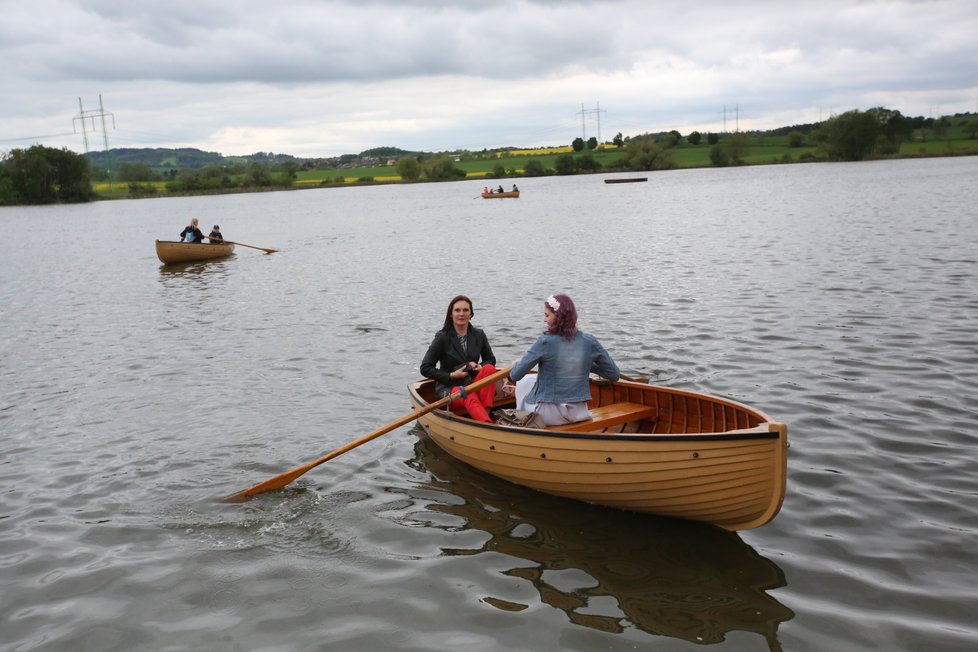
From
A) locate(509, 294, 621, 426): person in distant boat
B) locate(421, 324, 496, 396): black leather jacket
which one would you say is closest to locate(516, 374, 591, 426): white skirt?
locate(509, 294, 621, 426): person in distant boat

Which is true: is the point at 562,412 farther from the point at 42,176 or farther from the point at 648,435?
the point at 42,176

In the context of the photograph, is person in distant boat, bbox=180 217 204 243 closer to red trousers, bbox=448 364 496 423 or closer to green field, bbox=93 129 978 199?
red trousers, bbox=448 364 496 423

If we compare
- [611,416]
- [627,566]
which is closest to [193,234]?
[611,416]

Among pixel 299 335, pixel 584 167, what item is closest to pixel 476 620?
pixel 299 335

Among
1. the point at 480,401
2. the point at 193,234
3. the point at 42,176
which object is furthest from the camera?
the point at 42,176

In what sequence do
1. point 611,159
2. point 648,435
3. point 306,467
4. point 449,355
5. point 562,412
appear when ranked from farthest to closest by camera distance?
point 611,159 → point 449,355 → point 306,467 → point 562,412 → point 648,435

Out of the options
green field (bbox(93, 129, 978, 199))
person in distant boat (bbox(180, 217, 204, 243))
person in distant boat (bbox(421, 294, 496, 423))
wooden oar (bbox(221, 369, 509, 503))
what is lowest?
wooden oar (bbox(221, 369, 509, 503))

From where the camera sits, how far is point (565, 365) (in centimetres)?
837

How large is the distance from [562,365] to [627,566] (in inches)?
88.0

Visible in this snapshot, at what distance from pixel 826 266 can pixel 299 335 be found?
1434cm

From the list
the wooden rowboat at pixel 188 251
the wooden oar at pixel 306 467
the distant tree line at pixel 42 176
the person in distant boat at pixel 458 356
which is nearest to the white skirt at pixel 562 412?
the wooden oar at pixel 306 467

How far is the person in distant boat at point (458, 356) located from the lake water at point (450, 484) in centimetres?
96

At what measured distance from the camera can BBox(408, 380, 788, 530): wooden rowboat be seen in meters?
6.68

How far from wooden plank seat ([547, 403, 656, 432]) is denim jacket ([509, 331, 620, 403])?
0.27 m
